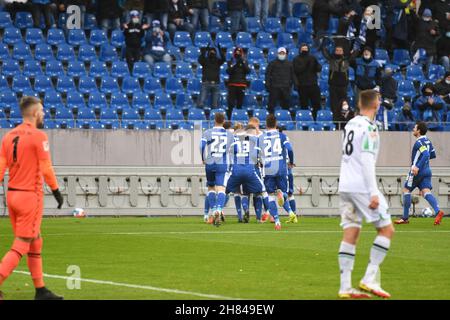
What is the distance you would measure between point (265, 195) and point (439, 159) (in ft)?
32.0

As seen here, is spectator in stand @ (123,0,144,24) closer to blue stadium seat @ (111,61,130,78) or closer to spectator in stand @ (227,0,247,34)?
blue stadium seat @ (111,61,130,78)

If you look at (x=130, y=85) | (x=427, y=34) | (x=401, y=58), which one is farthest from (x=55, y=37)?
(x=427, y=34)

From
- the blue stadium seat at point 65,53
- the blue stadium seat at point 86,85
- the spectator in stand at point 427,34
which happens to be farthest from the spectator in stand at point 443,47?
the blue stadium seat at point 65,53

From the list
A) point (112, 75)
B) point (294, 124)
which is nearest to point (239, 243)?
point (294, 124)

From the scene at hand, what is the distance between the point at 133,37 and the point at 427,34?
33.2 feet

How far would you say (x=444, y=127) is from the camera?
3422 centimetres

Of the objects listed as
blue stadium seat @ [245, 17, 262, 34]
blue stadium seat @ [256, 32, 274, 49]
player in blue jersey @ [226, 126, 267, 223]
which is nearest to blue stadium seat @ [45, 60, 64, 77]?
blue stadium seat @ [256, 32, 274, 49]

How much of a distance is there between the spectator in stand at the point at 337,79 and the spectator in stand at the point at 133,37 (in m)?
6.04

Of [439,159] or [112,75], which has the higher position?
[112,75]

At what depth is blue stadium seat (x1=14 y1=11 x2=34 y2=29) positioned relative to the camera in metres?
37.0

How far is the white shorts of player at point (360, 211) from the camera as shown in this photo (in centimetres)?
1228

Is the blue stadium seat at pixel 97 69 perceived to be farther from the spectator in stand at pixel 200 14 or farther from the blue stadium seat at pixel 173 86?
the spectator in stand at pixel 200 14

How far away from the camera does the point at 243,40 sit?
124 feet
